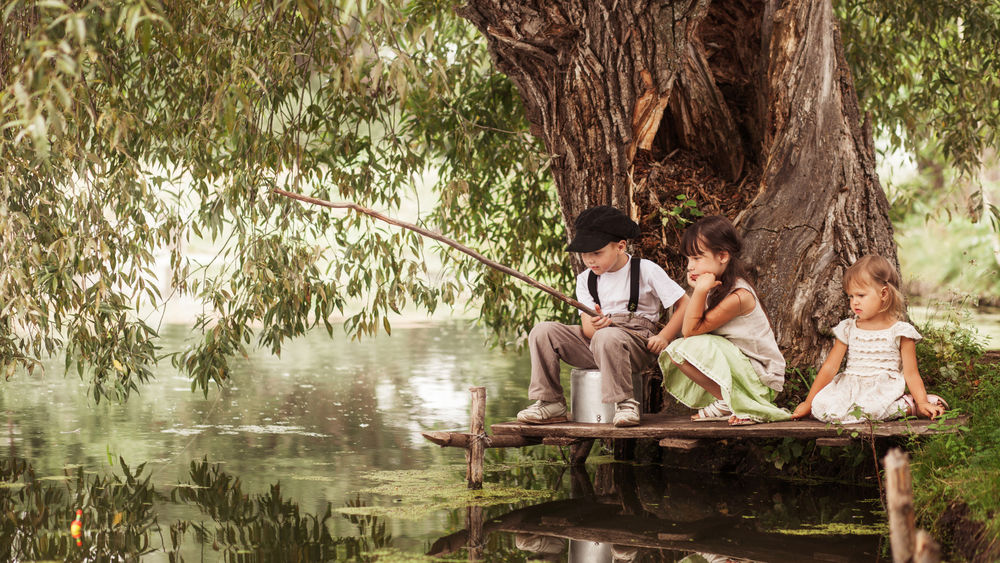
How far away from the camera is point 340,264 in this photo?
622 cm

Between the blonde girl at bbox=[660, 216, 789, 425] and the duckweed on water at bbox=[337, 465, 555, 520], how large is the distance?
39.2 inches

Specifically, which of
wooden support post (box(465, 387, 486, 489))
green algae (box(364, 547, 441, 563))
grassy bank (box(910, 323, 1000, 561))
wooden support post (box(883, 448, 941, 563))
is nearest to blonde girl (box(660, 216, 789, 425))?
grassy bank (box(910, 323, 1000, 561))

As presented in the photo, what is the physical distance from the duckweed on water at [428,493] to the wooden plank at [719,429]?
33 cm

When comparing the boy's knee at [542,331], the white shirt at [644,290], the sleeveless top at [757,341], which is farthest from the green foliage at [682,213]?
the boy's knee at [542,331]

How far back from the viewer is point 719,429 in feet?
15.1

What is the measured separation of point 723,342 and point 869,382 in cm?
66

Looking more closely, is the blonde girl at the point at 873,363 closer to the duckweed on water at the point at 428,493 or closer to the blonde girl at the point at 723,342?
the blonde girl at the point at 723,342

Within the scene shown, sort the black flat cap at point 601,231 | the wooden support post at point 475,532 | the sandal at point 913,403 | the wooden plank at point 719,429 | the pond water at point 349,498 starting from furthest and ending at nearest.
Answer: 1. the black flat cap at point 601,231
2. the sandal at point 913,403
3. the wooden plank at point 719,429
4. the pond water at point 349,498
5. the wooden support post at point 475,532

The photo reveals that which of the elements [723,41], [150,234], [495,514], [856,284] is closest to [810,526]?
[856,284]

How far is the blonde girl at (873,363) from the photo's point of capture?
14.8 ft

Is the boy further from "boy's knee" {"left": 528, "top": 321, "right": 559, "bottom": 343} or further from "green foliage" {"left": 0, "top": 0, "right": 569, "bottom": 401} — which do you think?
"green foliage" {"left": 0, "top": 0, "right": 569, "bottom": 401}

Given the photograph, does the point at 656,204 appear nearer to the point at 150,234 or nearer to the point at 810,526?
the point at 810,526

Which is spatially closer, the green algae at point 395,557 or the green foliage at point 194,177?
the green algae at point 395,557

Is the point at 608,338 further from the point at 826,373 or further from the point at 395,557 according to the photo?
the point at 395,557
